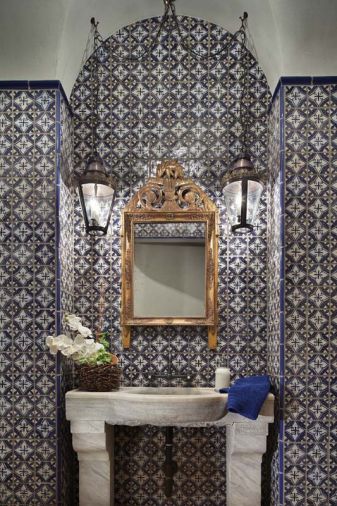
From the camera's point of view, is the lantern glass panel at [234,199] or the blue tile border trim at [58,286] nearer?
the blue tile border trim at [58,286]

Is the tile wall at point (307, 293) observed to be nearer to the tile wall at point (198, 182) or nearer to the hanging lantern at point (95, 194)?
the tile wall at point (198, 182)

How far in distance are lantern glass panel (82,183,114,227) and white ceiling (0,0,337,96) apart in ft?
2.36

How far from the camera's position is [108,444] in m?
3.36

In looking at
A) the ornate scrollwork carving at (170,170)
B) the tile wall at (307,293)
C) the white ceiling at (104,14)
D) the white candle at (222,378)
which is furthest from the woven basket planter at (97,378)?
Answer: the white ceiling at (104,14)

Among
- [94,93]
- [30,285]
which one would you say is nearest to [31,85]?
[94,93]

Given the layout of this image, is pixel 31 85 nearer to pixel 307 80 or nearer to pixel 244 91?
pixel 244 91

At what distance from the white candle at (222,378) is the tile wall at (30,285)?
0.99 meters

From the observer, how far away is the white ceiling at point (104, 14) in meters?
3.24

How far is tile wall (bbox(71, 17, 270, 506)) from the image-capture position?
12.0 ft

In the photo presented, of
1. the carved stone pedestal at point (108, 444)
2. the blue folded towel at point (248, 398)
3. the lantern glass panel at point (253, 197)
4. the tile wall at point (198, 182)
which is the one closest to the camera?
the blue folded towel at point (248, 398)

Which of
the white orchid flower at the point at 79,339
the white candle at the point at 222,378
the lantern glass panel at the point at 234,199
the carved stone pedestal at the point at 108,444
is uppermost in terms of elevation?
the lantern glass panel at the point at 234,199

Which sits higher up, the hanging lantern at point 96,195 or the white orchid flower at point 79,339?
the hanging lantern at point 96,195

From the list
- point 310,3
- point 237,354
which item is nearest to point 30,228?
point 237,354

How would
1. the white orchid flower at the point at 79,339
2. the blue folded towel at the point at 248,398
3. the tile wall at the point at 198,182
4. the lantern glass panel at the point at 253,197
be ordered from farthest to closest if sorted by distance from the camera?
the tile wall at the point at 198,182 < the lantern glass panel at the point at 253,197 < the white orchid flower at the point at 79,339 < the blue folded towel at the point at 248,398
